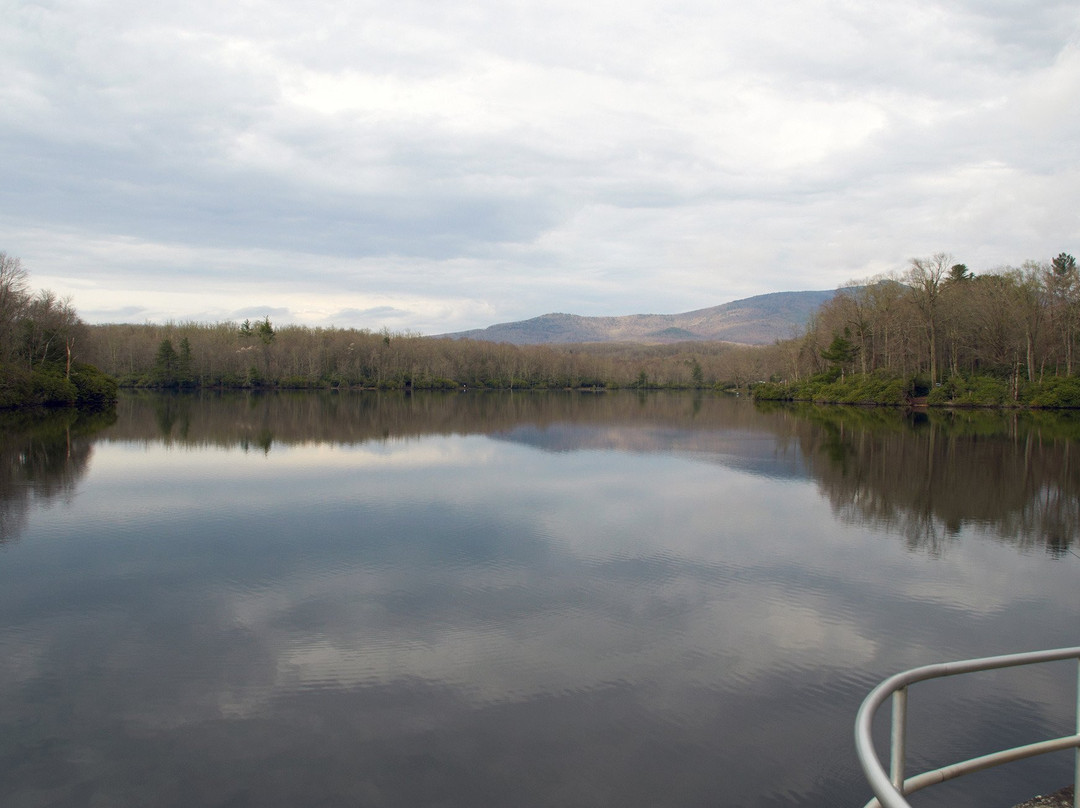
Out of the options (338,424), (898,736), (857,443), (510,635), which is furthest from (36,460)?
(857,443)

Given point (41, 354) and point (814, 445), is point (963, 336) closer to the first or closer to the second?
point (814, 445)

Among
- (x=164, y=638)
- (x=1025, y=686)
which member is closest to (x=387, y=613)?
(x=164, y=638)

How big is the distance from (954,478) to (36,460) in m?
25.5

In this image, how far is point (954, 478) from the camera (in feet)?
60.2

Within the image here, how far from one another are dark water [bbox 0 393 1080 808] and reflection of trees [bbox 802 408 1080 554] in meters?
0.14

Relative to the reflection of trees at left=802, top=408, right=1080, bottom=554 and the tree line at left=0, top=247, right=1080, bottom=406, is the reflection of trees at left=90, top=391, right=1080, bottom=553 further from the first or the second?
the tree line at left=0, top=247, right=1080, bottom=406

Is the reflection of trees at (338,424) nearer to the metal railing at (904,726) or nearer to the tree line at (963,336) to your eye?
the tree line at (963,336)

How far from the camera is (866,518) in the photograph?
13969mm

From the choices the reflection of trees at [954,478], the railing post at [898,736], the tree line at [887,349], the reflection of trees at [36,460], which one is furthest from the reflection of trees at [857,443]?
the railing post at [898,736]

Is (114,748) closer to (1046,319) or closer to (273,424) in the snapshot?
(273,424)

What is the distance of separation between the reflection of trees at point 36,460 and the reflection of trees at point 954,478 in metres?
16.6

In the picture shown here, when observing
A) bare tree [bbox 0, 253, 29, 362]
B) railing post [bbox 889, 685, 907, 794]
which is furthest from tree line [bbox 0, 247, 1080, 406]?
railing post [bbox 889, 685, 907, 794]

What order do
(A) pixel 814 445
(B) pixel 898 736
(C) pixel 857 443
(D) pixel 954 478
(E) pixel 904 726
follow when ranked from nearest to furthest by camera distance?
1. (E) pixel 904 726
2. (B) pixel 898 736
3. (D) pixel 954 478
4. (A) pixel 814 445
5. (C) pixel 857 443

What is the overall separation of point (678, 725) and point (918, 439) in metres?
26.1
